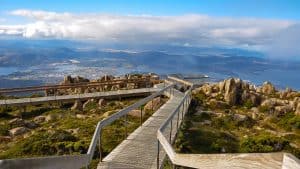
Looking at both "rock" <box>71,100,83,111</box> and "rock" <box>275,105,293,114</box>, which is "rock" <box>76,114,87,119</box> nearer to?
"rock" <box>71,100,83,111</box>

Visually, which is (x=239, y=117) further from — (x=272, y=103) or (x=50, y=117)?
(x=50, y=117)

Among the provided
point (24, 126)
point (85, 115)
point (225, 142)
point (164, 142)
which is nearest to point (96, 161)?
point (164, 142)

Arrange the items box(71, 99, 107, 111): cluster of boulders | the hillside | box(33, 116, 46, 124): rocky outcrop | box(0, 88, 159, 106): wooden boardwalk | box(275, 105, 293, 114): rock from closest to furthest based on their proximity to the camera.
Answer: the hillside, box(33, 116, 46, 124): rocky outcrop, box(0, 88, 159, 106): wooden boardwalk, box(71, 99, 107, 111): cluster of boulders, box(275, 105, 293, 114): rock

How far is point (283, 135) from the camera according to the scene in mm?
23422

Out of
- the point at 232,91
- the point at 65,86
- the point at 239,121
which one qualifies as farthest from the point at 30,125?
the point at 232,91

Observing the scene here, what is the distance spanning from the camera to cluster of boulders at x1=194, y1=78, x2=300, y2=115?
29.6 meters

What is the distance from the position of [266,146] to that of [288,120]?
28.0 ft

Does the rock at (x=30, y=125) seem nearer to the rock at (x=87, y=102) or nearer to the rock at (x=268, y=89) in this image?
the rock at (x=87, y=102)

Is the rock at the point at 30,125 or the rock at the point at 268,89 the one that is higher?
the rock at the point at 268,89

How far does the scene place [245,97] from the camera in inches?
1264

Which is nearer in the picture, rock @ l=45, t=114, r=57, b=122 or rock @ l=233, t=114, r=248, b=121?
rock @ l=45, t=114, r=57, b=122

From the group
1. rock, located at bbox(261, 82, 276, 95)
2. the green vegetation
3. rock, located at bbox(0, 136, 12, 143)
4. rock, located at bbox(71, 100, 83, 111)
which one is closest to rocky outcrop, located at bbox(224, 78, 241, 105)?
the green vegetation

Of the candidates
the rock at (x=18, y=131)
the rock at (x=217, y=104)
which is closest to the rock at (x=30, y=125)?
the rock at (x=18, y=131)

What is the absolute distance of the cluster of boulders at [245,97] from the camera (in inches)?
1166
